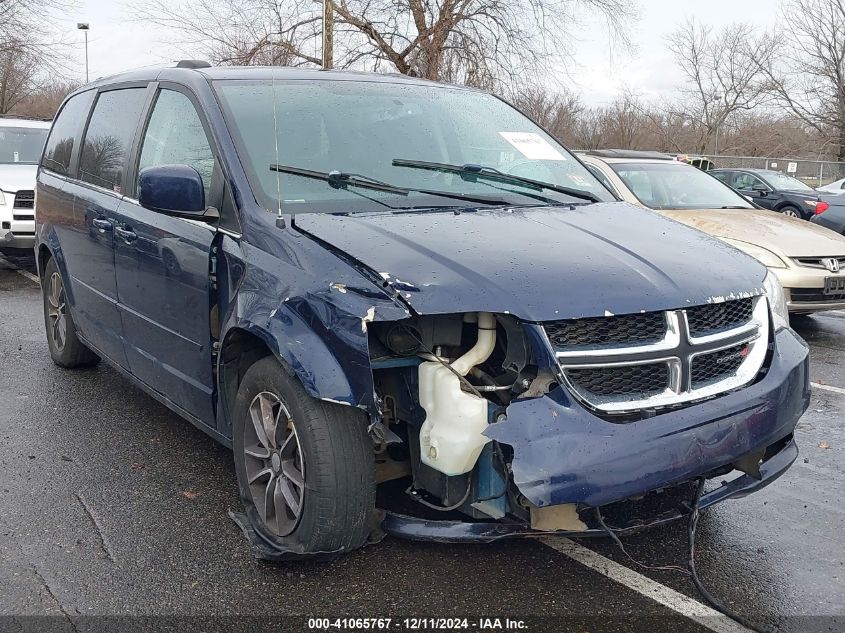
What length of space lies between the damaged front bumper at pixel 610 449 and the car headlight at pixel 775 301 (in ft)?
1.32

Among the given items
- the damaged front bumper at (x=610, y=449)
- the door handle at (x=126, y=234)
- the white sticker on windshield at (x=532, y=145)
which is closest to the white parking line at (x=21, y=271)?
the door handle at (x=126, y=234)

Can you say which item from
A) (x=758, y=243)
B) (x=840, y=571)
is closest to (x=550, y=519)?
(x=840, y=571)

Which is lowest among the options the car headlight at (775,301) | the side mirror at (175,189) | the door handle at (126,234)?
the car headlight at (775,301)

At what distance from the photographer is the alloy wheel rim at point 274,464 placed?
310 cm

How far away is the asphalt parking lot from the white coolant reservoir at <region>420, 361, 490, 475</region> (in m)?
0.57

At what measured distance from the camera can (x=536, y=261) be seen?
3.00m

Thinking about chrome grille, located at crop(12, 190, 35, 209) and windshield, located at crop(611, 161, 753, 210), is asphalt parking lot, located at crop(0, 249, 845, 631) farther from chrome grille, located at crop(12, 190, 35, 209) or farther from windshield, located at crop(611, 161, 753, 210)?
chrome grille, located at crop(12, 190, 35, 209)

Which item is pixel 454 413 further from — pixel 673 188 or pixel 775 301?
pixel 673 188

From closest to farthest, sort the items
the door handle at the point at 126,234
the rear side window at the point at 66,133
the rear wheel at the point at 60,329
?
the door handle at the point at 126,234 → the rear side window at the point at 66,133 → the rear wheel at the point at 60,329

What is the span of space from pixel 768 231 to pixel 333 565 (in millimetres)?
6088

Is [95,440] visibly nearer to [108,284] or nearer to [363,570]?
[108,284]

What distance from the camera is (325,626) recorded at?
287 centimetres

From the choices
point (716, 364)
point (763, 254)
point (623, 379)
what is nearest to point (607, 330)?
point (623, 379)

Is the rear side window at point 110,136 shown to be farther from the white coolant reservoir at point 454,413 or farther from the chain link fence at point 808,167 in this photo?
the chain link fence at point 808,167
